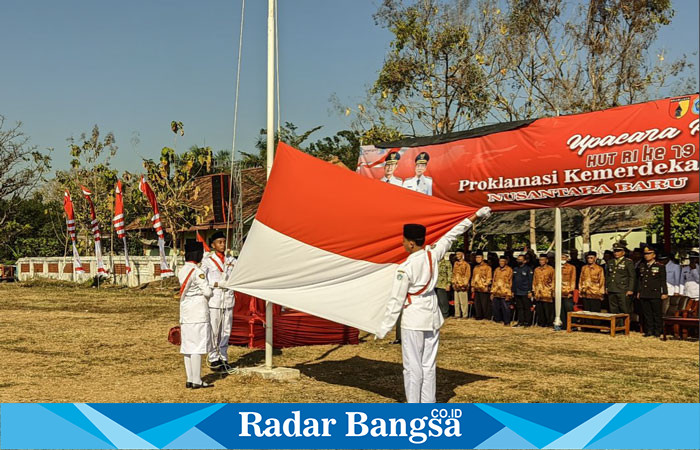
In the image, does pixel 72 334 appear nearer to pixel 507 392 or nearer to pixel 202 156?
pixel 507 392

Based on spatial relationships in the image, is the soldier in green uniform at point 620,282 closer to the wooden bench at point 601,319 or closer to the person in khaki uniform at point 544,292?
the wooden bench at point 601,319

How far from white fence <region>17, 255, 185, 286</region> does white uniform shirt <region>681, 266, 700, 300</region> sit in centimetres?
1944

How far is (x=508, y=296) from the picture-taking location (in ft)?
53.9

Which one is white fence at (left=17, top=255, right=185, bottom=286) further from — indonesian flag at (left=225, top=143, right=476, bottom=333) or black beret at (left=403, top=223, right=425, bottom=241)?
black beret at (left=403, top=223, right=425, bottom=241)

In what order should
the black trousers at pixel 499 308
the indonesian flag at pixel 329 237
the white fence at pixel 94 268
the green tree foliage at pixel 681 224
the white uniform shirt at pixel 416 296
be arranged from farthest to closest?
the white fence at pixel 94 268
the green tree foliage at pixel 681 224
the black trousers at pixel 499 308
the indonesian flag at pixel 329 237
the white uniform shirt at pixel 416 296

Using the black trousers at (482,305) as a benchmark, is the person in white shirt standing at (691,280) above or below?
above

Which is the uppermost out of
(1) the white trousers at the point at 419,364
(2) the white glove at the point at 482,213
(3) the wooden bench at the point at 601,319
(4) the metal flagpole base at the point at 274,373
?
(2) the white glove at the point at 482,213

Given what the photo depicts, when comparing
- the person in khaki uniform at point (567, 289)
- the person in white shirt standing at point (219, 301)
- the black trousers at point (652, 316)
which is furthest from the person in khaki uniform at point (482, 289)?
the person in white shirt standing at point (219, 301)

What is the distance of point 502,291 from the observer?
16484 mm

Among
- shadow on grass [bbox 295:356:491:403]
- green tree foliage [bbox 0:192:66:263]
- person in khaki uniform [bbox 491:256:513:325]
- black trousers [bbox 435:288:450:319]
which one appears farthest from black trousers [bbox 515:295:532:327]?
green tree foliage [bbox 0:192:66:263]

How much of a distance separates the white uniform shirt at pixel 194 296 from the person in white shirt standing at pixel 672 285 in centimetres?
1005

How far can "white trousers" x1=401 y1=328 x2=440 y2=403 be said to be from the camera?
6.86m

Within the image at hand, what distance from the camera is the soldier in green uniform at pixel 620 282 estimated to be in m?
14.6

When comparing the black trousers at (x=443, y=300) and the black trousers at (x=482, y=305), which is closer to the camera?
the black trousers at (x=443, y=300)
